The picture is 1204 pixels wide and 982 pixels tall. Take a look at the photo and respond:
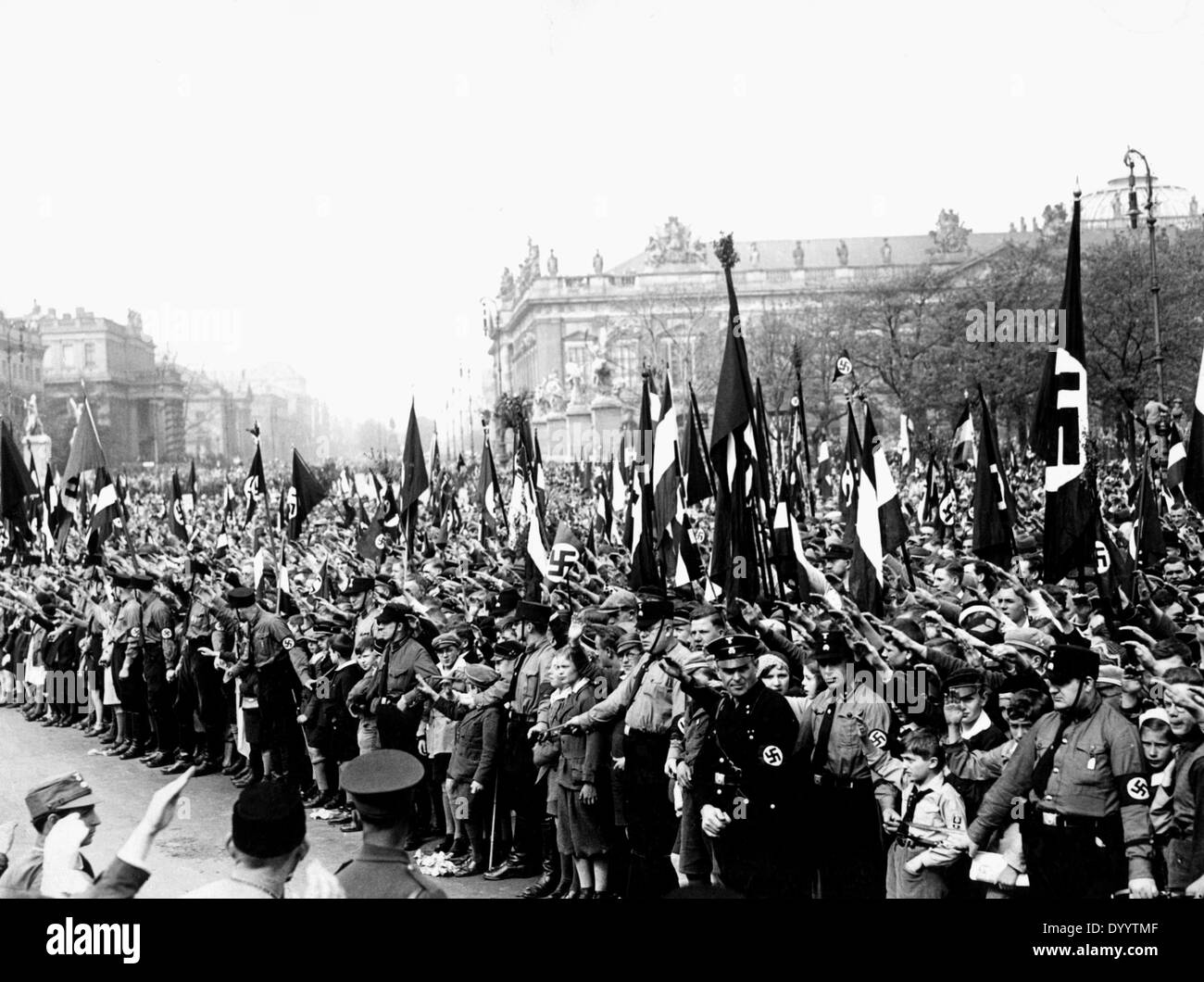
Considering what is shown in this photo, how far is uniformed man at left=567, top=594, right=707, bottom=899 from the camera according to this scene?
8297 mm

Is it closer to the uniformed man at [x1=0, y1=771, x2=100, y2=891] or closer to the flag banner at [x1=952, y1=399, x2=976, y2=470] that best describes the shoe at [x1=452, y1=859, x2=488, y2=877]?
the uniformed man at [x1=0, y1=771, x2=100, y2=891]

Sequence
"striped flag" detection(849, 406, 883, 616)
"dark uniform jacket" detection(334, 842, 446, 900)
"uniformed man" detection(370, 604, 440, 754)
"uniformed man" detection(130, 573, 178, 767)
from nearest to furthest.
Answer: "dark uniform jacket" detection(334, 842, 446, 900), "uniformed man" detection(370, 604, 440, 754), "striped flag" detection(849, 406, 883, 616), "uniformed man" detection(130, 573, 178, 767)

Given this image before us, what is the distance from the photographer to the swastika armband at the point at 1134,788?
6.08m

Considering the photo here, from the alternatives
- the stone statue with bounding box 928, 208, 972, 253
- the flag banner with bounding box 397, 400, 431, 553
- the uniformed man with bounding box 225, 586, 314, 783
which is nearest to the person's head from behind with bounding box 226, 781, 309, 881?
the uniformed man with bounding box 225, 586, 314, 783

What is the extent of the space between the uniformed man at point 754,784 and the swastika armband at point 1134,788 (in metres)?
1.48

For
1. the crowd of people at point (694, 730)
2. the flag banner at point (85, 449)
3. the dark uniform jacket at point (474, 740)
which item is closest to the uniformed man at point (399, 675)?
the crowd of people at point (694, 730)

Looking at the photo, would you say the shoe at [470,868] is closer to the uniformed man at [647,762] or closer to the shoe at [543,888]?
the shoe at [543,888]

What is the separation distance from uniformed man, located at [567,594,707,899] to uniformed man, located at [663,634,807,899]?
3.82ft
